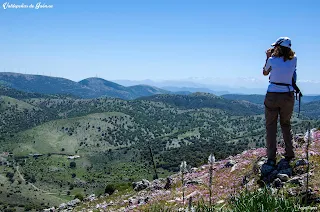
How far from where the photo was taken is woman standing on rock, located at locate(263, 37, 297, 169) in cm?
981

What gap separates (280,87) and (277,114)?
95 centimetres

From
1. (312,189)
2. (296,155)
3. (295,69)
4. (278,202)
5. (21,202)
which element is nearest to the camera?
(278,202)

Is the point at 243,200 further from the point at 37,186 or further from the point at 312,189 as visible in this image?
the point at 37,186

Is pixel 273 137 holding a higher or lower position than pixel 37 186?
higher

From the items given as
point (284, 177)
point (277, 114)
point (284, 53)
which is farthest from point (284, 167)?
point (284, 53)

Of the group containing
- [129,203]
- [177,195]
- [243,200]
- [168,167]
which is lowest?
[168,167]

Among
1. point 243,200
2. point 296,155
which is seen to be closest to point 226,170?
point 296,155

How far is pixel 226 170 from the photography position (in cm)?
1489

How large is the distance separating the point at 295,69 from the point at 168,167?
477ft

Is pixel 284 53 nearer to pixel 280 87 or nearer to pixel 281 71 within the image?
pixel 281 71

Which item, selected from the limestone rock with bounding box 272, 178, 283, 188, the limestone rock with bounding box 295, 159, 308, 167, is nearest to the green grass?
the limestone rock with bounding box 272, 178, 283, 188

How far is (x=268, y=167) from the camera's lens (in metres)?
10.6

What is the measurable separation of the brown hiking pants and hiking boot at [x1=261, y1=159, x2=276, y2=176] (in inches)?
6.8

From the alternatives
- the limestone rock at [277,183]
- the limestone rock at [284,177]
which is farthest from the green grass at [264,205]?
the limestone rock at [284,177]
